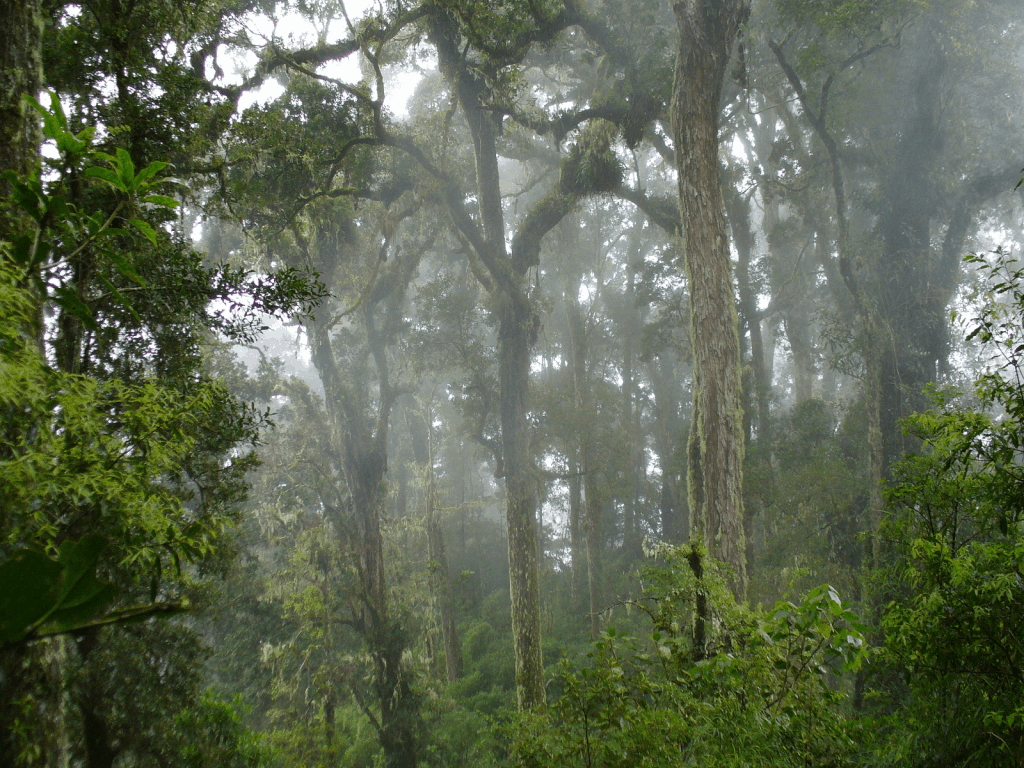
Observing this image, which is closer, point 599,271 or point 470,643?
point 470,643

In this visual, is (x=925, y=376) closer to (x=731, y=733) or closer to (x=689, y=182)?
(x=689, y=182)

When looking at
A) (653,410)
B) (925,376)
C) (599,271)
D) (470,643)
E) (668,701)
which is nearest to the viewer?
(668,701)

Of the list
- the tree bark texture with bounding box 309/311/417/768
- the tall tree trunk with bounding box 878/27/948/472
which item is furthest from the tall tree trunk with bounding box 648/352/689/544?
the tree bark texture with bounding box 309/311/417/768

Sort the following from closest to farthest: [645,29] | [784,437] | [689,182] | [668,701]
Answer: [668,701] < [689,182] < [645,29] < [784,437]

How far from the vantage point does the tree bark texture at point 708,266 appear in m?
5.32

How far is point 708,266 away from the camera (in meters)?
5.77

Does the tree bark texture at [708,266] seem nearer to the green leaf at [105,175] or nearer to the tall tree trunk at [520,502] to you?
the tall tree trunk at [520,502]

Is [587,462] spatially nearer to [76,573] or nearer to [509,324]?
[509,324]

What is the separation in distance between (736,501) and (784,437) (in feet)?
30.1

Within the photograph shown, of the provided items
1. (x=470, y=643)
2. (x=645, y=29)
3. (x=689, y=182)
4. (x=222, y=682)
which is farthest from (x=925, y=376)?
(x=222, y=682)

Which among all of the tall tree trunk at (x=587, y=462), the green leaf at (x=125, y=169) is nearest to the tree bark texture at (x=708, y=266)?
the green leaf at (x=125, y=169)

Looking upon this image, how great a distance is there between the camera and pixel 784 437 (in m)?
13.1

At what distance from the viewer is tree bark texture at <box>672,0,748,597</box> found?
5.32 metres

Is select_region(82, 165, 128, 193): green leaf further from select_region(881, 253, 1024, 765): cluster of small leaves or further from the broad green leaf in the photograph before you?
select_region(881, 253, 1024, 765): cluster of small leaves
